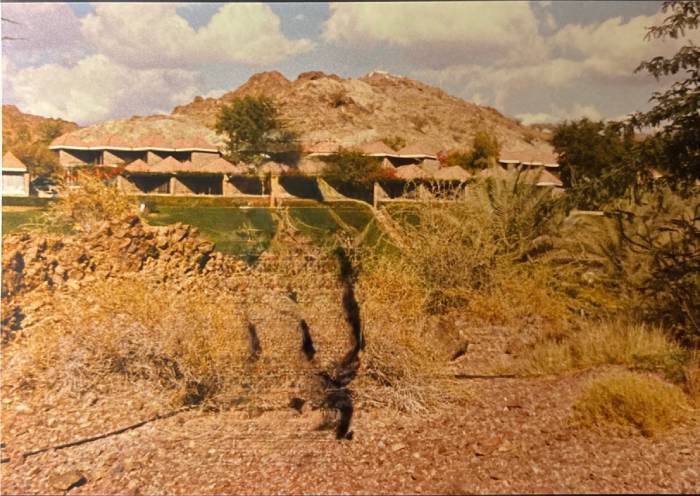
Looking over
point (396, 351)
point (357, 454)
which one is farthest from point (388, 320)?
point (357, 454)

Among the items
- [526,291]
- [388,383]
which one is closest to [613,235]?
[526,291]

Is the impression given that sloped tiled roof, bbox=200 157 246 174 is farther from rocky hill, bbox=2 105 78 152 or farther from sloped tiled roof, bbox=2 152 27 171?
sloped tiled roof, bbox=2 152 27 171

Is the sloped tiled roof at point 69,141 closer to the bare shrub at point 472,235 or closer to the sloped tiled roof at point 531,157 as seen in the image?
the bare shrub at point 472,235

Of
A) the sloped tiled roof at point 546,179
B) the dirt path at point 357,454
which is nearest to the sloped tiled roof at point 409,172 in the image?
the sloped tiled roof at point 546,179

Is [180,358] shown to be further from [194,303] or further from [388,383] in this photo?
[388,383]

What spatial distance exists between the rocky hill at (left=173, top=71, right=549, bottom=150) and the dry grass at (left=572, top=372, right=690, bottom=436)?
283 cm

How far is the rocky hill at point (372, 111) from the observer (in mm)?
5727

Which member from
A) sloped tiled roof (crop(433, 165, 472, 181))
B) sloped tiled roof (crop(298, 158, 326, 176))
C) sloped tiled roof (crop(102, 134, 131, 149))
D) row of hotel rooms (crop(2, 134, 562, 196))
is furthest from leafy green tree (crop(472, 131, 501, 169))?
sloped tiled roof (crop(102, 134, 131, 149))

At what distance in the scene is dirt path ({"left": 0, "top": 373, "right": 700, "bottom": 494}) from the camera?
3.68 meters

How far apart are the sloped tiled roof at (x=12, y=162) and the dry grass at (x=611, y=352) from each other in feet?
15.4

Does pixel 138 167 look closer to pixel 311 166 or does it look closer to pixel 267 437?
pixel 311 166

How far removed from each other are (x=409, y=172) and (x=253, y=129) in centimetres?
165

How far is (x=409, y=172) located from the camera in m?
6.47

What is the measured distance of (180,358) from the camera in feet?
15.3
